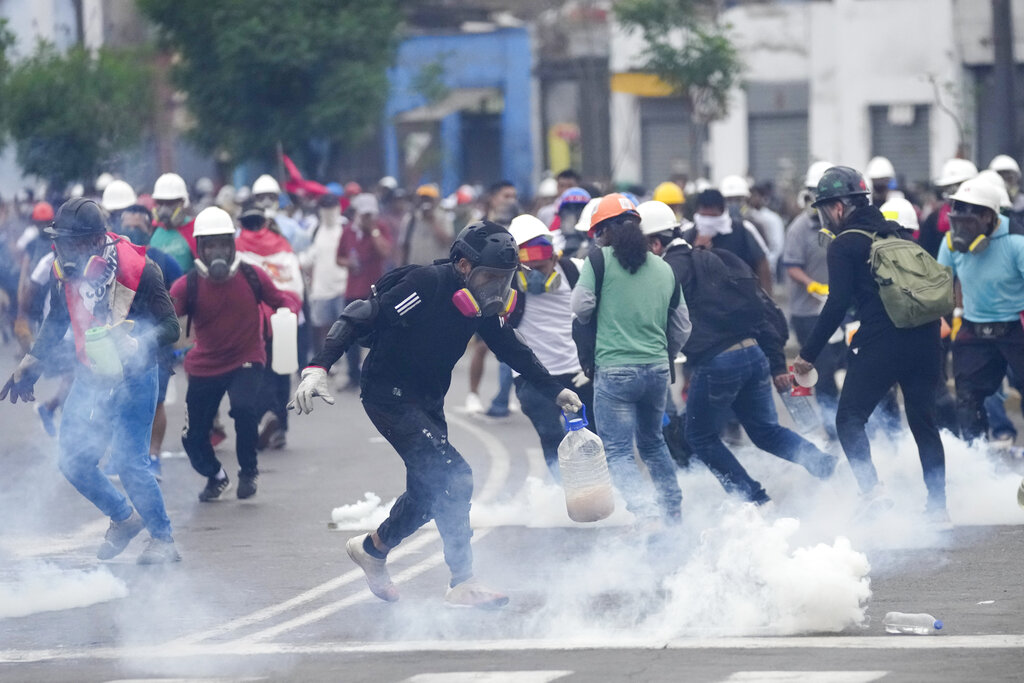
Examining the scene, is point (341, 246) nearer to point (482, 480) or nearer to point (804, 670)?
point (482, 480)

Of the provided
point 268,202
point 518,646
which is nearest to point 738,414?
point 518,646

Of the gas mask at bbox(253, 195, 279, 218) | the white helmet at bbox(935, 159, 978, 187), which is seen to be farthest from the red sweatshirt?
the white helmet at bbox(935, 159, 978, 187)

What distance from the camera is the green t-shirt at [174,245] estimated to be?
12.4m

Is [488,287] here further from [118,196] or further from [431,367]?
[118,196]

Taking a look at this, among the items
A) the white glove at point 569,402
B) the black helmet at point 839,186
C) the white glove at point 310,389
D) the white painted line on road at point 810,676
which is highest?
the black helmet at point 839,186

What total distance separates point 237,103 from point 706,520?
66.0 ft

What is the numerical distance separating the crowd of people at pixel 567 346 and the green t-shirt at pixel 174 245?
3.56 feet

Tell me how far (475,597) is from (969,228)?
394 centimetres

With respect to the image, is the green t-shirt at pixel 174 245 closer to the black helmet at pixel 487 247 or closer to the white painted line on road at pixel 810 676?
the black helmet at pixel 487 247

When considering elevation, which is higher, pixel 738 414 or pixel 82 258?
pixel 82 258

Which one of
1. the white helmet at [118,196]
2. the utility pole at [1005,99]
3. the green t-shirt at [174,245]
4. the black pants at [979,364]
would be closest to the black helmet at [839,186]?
the black pants at [979,364]

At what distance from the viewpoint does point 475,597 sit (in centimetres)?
720

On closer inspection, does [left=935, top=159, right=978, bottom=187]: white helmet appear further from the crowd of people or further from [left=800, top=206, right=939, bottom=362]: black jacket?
[left=800, top=206, right=939, bottom=362]: black jacket

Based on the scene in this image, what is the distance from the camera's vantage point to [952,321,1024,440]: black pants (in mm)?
9742
